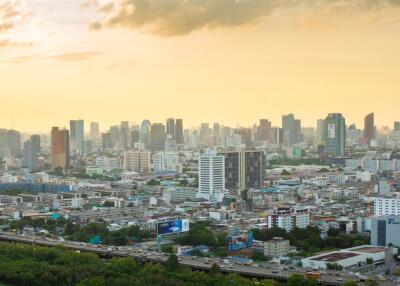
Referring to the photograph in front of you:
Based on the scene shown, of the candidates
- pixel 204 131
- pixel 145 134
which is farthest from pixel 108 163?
pixel 204 131

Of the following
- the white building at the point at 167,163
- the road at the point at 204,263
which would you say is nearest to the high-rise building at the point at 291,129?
the white building at the point at 167,163

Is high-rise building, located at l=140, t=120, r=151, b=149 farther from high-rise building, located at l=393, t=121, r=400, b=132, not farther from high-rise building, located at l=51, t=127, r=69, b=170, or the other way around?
high-rise building, located at l=393, t=121, r=400, b=132

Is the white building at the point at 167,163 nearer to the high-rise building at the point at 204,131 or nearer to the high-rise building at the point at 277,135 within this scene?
the high-rise building at the point at 277,135

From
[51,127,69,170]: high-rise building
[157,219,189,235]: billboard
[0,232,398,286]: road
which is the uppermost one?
[51,127,69,170]: high-rise building

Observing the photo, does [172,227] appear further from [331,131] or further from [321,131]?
[321,131]

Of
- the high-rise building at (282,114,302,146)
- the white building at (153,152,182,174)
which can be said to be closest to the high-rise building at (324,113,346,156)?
the white building at (153,152,182,174)
